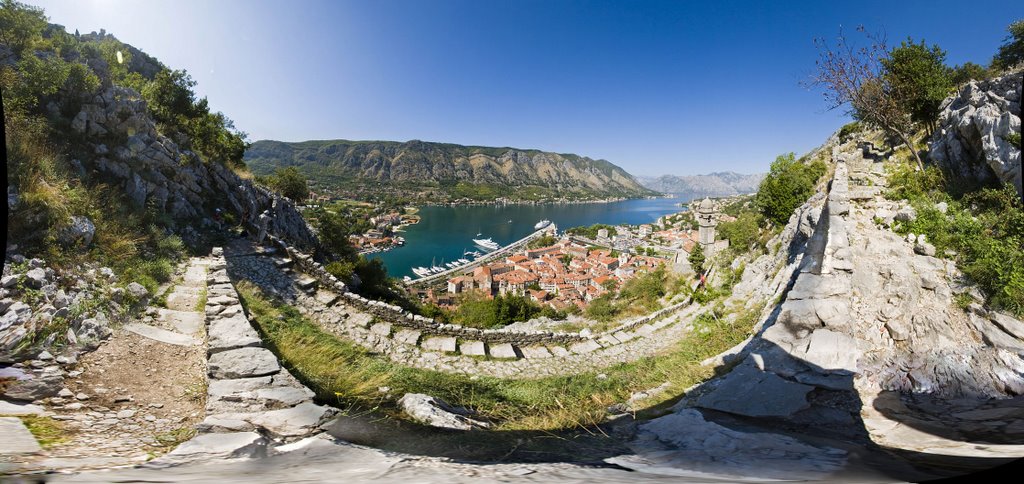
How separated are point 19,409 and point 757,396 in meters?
4.67

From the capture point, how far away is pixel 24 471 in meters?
1.23

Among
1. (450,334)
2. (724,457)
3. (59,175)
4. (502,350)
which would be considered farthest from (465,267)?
(724,457)

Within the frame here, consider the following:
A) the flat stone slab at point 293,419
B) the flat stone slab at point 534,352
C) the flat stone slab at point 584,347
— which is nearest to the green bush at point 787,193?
the flat stone slab at point 584,347

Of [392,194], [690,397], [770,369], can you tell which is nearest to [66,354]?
[690,397]

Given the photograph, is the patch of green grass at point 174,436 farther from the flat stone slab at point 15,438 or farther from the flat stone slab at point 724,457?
the flat stone slab at point 724,457

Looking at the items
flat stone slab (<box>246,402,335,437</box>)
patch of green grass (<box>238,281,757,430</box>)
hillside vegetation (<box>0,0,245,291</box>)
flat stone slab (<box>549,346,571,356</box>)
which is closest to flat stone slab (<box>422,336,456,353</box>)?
patch of green grass (<box>238,281,757,430</box>)

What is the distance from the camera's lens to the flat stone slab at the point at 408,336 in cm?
690

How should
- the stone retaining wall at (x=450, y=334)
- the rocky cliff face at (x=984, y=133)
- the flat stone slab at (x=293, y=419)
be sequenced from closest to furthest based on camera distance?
the flat stone slab at (x=293, y=419) < the rocky cliff face at (x=984, y=133) < the stone retaining wall at (x=450, y=334)

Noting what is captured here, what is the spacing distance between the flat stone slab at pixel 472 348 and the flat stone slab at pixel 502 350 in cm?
19

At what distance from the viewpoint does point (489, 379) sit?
5969mm

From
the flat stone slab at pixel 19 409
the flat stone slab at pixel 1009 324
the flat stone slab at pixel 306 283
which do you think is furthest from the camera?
the flat stone slab at pixel 306 283

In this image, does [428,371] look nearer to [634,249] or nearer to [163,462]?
[163,462]

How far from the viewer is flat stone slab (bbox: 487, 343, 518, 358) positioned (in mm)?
7045

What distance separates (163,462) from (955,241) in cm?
707
